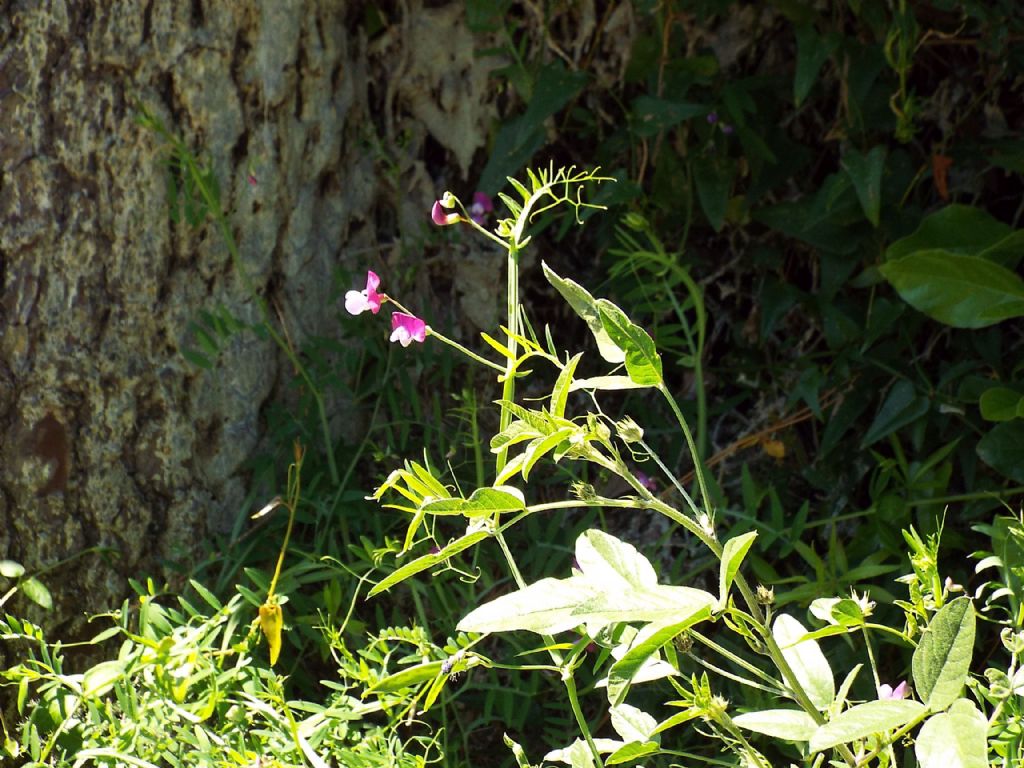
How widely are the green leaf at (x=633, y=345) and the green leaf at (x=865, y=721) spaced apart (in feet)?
0.82

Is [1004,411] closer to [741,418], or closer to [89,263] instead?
[741,418]

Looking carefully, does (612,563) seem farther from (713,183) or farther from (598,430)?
(713,183)

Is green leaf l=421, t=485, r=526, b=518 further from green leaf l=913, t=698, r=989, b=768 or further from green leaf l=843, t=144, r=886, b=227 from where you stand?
green leaf l=843, t=144, r=886, b=227

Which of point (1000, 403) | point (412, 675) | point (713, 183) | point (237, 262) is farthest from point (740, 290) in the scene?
point (412, 675)

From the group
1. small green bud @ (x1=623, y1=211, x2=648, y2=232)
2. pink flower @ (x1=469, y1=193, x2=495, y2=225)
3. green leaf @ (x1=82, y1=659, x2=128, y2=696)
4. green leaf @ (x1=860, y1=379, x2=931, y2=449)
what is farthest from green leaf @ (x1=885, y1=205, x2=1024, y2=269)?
green leaf @ (x1=82, y1=659, x2=128, y2=696)

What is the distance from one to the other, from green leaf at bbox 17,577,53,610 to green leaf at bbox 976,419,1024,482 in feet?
3.91

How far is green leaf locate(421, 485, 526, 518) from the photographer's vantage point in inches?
30.7

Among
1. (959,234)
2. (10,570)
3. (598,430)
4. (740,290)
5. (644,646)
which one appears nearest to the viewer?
(644,646)

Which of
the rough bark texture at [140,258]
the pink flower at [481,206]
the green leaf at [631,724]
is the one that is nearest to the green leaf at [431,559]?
the green leaf at [631,724]

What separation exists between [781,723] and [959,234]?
100cm

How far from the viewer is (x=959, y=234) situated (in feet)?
5.48

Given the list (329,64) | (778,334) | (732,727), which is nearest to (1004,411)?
(778,334)

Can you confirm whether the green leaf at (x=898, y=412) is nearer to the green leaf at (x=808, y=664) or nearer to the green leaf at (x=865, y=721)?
the green leaf at (x=808, y=664)

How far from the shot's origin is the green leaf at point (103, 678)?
1.26m
